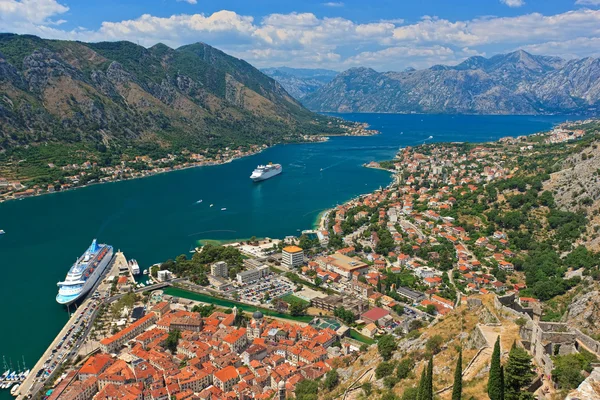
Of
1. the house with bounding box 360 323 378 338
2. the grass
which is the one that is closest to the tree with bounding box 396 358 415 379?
the house with bounding box 360 323 378 338

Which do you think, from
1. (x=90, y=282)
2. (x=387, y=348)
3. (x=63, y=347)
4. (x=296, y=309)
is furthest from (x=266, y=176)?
(x=387, y=348)

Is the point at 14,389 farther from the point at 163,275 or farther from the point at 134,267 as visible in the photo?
the point at 134,267

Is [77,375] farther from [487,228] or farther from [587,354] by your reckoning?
[487,228]

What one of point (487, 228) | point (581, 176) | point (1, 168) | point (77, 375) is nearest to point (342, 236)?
point (487, 228)

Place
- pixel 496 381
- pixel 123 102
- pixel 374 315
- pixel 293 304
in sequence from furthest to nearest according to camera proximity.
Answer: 1. pixel 123 102
2. pixel 293 304
3. pixel 374 315
4. pixel 496 381

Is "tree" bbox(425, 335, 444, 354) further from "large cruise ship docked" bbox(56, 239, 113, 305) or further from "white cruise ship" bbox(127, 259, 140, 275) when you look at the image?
"white cruise ship" bbox(127, 259, 140, 275)

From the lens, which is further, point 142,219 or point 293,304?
point 142,219

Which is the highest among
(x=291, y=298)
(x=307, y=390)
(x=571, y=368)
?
(x=571, y=368)

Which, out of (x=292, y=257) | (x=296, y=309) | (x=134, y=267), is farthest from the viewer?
(x=292, y=257)
